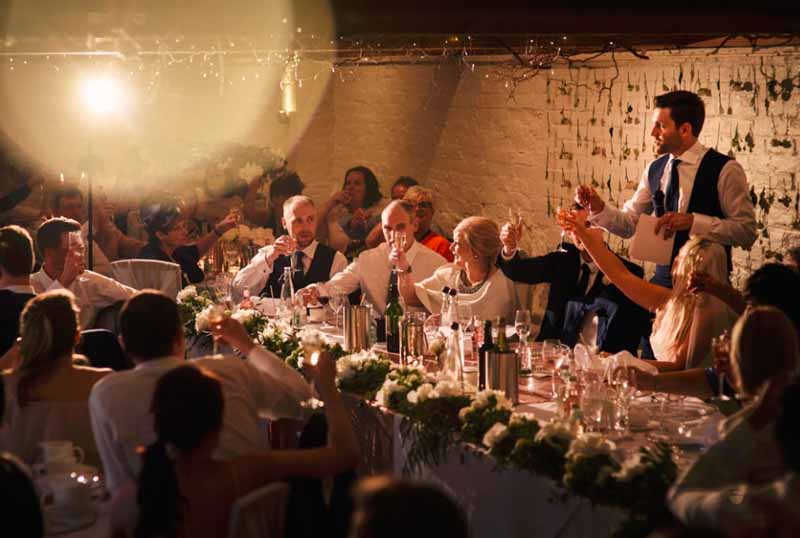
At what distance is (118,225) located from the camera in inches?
349

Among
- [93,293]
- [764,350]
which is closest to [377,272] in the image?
[93,293]

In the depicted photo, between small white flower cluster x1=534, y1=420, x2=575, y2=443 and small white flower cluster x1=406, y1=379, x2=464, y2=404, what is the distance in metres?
0.47

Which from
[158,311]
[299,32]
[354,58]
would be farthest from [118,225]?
[158,311]

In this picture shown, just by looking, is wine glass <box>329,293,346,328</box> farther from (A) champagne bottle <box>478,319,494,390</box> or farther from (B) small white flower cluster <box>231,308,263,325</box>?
(A) champagne bottle <box>478,319,494,390</box>

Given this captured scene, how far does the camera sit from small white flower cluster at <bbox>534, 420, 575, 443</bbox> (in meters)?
3.09

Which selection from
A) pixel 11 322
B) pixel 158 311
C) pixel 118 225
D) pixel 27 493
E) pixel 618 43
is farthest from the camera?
pixel 118 225

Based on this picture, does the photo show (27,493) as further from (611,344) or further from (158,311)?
(611,344)

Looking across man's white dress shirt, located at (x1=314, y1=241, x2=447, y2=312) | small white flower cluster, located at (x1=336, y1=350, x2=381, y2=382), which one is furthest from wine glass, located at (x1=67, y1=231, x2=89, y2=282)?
small white flower cluster, located at (x1=336, y1=350, x2=381, y2=382)

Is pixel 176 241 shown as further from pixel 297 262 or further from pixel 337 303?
pixel 337 303

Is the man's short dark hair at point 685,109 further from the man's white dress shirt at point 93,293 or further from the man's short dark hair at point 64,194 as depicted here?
the man's short dark hair at point 64,194

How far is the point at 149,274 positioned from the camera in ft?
21.7

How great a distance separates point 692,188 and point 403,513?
4.29 metres

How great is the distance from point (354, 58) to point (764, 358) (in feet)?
19.2

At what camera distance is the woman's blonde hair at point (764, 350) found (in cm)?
269
